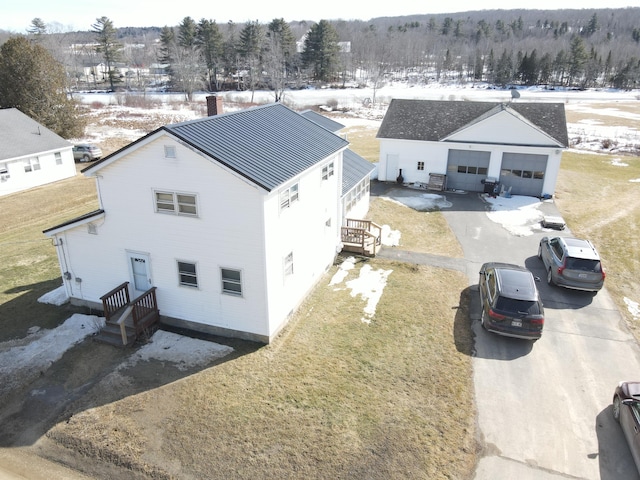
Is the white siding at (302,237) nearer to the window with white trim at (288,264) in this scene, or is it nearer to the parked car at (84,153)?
the window with white trim at (288,264)

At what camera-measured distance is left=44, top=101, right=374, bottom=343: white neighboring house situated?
13.5 m

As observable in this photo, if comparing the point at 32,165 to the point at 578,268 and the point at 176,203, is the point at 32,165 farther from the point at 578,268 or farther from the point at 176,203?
the point at 578,268

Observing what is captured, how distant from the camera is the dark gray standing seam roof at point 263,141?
1331 cm

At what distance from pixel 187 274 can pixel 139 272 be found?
6.81 ft

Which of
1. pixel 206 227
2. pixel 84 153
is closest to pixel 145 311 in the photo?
pixel 206 227

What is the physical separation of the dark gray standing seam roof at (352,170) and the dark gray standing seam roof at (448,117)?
26.7 ft

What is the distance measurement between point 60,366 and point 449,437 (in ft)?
38.1

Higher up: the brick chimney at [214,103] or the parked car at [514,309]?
the brick chimney at [214,103]

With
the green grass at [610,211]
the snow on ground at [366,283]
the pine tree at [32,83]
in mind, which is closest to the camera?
the snow on ground at [366,283]

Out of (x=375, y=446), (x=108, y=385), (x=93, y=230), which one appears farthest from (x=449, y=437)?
(x=93, y=230)

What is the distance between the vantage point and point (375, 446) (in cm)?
1090

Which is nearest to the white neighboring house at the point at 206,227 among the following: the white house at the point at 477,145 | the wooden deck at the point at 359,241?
the wooden deck at the point at 359,241

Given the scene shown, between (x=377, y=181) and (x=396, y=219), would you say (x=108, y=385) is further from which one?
(x=377, y=181)

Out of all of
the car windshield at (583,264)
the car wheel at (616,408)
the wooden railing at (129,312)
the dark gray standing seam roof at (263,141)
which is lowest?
the car wheel at (616,408)
